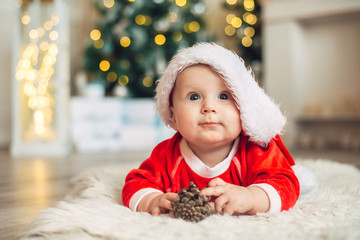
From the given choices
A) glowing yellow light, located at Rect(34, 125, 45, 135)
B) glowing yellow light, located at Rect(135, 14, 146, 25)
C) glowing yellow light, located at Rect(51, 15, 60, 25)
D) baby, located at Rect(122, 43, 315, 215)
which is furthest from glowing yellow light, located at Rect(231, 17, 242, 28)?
baby, located at Rect(122, 43, 315, 215)

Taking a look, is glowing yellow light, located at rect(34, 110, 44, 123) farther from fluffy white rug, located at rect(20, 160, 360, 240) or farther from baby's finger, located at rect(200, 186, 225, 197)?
baby's finger, located at rect(200, 186, 225, 197)

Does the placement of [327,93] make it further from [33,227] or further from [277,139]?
[33,227]

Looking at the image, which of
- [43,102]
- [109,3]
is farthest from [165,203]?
[109,3]

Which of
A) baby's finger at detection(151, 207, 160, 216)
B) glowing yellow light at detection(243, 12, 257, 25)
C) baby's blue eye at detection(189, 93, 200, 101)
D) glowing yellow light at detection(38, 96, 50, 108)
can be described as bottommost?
baby's finger at detection(151, 207, 160, 216)

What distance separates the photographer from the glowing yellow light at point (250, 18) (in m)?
3.40

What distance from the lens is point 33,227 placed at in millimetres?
654

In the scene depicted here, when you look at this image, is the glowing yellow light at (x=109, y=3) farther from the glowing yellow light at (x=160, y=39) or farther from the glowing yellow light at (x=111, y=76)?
the glowing yellow light at (x=111, y=76)

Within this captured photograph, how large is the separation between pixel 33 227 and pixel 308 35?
3.23 meters

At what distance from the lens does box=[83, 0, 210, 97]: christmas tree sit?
10.3 ft

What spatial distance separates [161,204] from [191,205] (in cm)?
8

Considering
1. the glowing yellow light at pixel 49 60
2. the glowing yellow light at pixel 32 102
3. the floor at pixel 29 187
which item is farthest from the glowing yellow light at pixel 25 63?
the floor at pixel 29 187

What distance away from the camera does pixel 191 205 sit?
68 centimetres

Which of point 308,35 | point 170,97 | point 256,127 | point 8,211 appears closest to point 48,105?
point 8,211

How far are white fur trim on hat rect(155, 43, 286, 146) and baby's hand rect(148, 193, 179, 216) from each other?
229 millimetres
